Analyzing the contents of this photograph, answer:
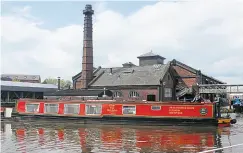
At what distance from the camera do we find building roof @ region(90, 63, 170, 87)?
41.8 metres

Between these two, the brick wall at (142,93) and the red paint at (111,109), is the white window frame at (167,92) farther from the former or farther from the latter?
the red paint at (111,109)

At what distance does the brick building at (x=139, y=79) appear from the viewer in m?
41.4

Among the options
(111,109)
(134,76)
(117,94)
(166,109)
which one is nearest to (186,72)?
(134,76)

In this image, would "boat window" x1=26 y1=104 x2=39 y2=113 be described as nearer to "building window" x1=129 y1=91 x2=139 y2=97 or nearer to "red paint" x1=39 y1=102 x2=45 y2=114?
"red paint" x1=39 y1=102 x2=45 y2=114

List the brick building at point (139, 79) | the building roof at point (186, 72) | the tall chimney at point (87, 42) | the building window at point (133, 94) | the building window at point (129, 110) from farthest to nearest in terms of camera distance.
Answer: the building roof at point (186, 72) → the tall chimney at point (87, 42) → the building window at point (133, 94) → the brick building at point (139, 79) → the building window at point (129, 110)

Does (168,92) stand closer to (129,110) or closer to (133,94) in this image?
(133,94)

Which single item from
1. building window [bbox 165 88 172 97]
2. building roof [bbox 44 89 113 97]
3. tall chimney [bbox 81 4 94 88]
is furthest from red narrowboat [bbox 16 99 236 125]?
building window [bbox 165 88 172 97]

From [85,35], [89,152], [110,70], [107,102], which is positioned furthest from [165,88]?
[89,152]

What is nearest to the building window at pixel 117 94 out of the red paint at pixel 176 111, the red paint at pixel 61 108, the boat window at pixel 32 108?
the boat window at pixel 32 108

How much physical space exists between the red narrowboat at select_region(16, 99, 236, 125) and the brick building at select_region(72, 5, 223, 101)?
46.9 ft

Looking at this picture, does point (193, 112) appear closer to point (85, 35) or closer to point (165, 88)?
point (165, 88)

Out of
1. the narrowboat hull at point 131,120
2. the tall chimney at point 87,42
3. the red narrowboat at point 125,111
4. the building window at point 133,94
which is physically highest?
the tall chimney at point 87,42

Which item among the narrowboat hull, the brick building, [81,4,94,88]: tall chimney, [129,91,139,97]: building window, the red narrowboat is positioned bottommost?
the narrowboat hull

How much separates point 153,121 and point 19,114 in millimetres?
12319
